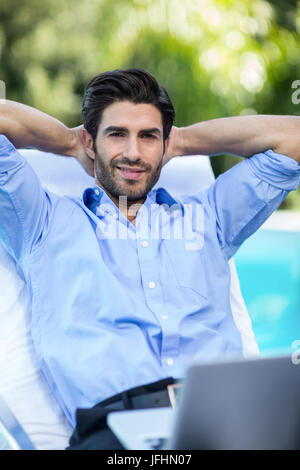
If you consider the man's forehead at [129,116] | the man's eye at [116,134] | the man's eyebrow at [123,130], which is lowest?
the man's eye at [116,134]

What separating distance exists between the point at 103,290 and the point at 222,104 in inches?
269

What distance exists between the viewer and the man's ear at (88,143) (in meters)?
2.16

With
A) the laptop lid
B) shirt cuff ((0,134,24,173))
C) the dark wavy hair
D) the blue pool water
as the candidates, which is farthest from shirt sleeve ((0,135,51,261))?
the blue pool water

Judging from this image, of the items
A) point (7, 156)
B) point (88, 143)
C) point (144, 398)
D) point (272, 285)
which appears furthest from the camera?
point (272, 285)

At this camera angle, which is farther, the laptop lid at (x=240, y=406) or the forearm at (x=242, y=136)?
the forearm at (x=242, y=136)

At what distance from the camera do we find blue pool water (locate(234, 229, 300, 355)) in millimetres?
3439

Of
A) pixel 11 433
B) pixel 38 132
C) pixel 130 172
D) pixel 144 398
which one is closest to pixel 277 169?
pixel 130 172

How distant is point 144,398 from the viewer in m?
1.54

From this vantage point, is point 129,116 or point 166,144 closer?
point 129,116

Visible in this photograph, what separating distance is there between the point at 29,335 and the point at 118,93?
2.91ft

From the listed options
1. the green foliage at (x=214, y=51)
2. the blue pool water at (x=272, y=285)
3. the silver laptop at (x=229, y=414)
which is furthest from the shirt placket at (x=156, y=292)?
the green foliage at (x=214, y=51)

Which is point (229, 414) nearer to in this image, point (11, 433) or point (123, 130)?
point (11, 433)

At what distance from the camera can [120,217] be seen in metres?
2.04

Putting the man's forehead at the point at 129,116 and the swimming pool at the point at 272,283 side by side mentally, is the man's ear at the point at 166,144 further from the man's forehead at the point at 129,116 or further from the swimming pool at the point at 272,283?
the swimming pool at the point at 272,283
